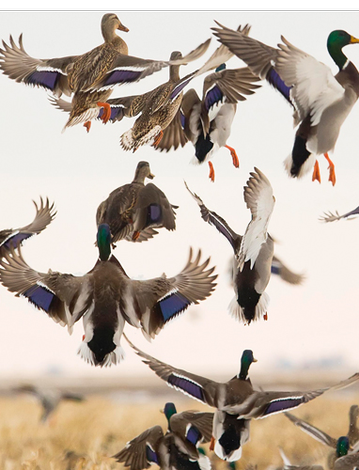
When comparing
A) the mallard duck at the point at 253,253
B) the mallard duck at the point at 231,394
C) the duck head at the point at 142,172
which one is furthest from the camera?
the duck head at the point at 142,172

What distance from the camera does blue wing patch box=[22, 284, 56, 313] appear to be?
3.73 meters

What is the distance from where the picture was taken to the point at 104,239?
12.3 ft

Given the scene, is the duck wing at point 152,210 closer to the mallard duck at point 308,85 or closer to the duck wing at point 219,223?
the duck wing at point 219,223

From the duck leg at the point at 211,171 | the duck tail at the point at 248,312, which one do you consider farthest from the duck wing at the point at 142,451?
the duck leg at the point at 211,171

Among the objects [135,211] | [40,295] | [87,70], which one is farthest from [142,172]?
[40,295]

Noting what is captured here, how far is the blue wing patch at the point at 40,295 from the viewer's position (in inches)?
147

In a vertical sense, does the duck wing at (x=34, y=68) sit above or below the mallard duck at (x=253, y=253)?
above

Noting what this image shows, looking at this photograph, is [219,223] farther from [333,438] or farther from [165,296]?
[333,438]

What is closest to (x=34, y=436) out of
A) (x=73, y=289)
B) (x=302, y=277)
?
(x=73, y=289)

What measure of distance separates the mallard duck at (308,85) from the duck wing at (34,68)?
761 mm

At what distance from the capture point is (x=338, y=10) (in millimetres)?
4082

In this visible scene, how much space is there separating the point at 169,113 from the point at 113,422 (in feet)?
4.89

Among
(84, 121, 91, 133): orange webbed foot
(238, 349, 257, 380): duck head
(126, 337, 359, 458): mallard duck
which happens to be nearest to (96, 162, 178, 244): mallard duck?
(84, 121, 91, 133): orange webbed foot

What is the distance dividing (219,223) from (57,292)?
0.80m
